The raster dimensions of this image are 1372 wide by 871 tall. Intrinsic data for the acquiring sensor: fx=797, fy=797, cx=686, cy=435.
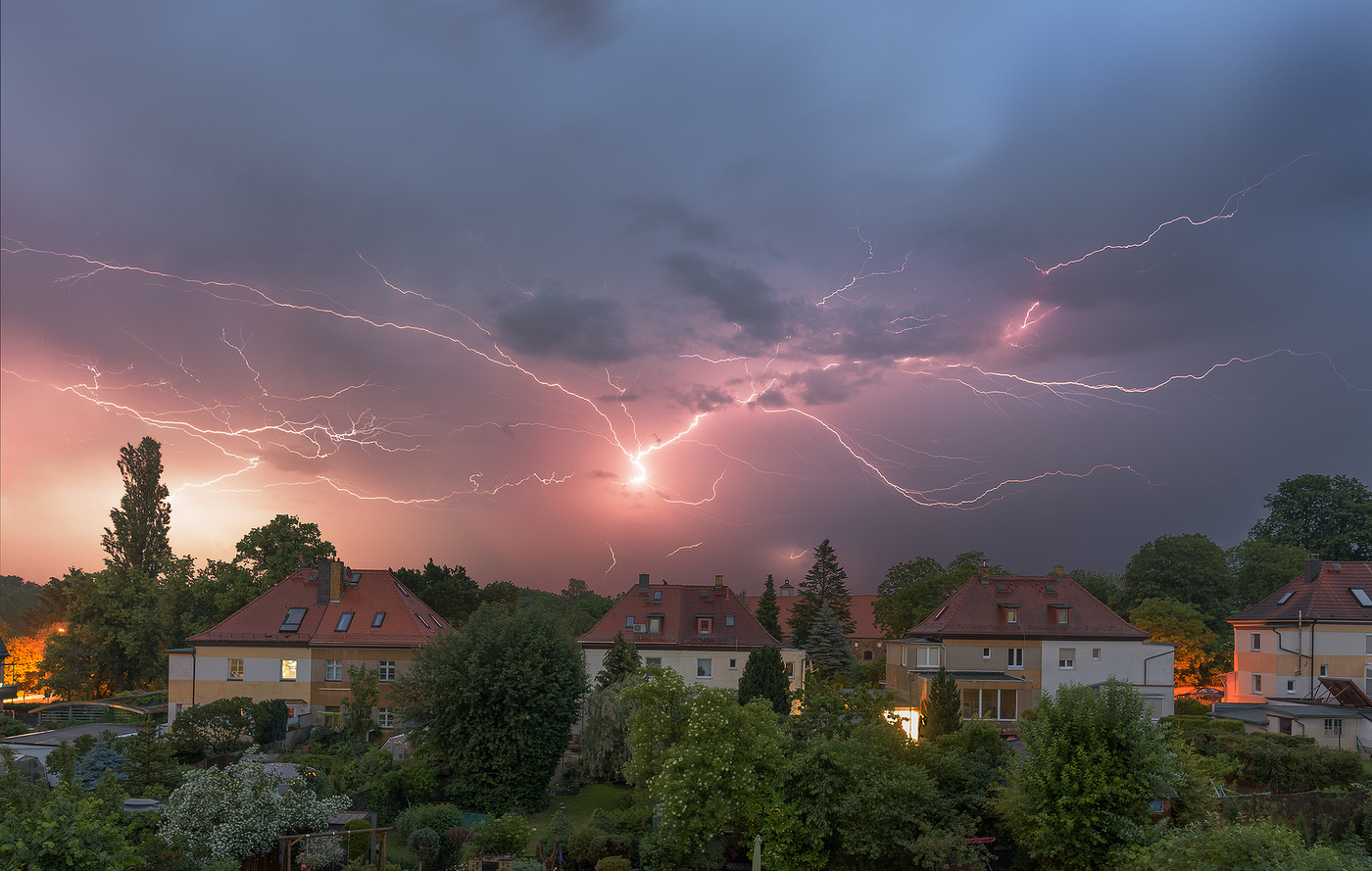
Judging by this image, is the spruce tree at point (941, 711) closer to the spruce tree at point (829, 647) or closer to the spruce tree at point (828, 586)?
the spruce tree at point (829, 647)

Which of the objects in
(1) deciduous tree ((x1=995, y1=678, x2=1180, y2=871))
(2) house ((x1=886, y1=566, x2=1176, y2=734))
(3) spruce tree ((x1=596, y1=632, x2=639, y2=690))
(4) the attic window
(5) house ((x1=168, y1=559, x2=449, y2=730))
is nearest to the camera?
(1) deciduous tree ((x1=995, y1=678, x2=1180, y2=871))

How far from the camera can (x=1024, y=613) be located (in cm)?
4175

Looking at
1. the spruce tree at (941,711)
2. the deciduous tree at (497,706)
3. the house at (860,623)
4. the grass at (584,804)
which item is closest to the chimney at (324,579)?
the deciduous tree at (497,706)

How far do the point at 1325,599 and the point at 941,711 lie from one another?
88.5 ft

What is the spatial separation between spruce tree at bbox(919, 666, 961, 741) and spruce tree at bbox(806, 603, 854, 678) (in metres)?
29.1

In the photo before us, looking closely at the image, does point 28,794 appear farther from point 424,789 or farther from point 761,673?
point 761,673

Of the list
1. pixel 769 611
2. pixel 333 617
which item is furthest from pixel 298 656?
pixel 769 611

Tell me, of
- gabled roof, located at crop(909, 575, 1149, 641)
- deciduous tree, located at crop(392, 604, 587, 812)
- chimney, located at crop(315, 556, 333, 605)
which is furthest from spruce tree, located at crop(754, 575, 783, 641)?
deciduous tree, located at crop(392, 604, 587, 812)

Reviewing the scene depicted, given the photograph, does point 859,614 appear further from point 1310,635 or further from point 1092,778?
point 1092,778

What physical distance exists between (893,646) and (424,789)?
89.5 feet

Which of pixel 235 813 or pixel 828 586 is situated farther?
pixel 828 586

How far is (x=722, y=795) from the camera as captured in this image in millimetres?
19641

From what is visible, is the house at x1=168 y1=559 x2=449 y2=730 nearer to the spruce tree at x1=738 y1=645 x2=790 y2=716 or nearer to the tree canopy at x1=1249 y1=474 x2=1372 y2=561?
the spruce tree at x1=738 y1=645 x2=790 y2=716

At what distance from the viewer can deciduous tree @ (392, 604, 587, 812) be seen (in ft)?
86.2
